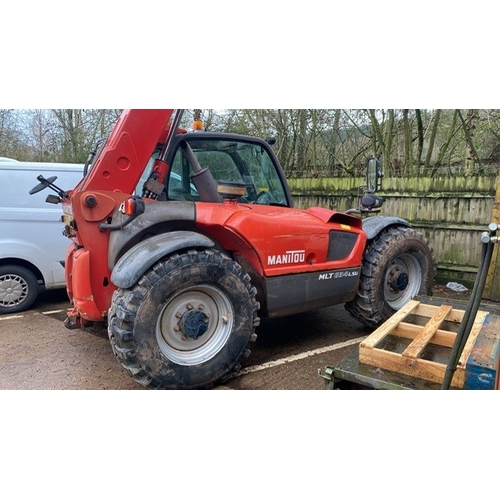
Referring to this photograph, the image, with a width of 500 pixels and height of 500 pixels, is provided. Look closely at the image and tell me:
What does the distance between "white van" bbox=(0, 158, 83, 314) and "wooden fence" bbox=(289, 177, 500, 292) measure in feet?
17.8

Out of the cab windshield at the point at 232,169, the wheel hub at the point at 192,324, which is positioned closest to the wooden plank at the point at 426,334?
the wheel hub at the point at 192,324

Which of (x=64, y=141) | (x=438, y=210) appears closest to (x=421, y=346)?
(x=438, y=210)

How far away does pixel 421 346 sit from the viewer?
2.75 metres

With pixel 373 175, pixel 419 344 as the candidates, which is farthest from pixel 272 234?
pixel 419 344

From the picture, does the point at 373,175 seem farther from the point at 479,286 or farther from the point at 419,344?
the point at 479,286

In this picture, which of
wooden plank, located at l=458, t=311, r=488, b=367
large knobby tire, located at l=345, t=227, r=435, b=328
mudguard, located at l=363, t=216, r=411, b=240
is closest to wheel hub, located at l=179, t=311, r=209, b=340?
wooden plank, located at l=458, t=311, r=488, b=367

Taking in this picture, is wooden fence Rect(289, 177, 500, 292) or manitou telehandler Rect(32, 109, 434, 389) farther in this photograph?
wooden fence Rect(289, 177, 500, 292)

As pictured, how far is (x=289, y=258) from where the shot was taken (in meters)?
3.66

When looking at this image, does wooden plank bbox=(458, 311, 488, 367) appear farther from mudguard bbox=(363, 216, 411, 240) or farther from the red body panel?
mudguard bbox=(363, 216, 411, 240)

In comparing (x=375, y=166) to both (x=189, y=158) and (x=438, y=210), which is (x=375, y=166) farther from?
(x=438, y=210)

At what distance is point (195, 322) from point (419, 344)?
1.63 meters

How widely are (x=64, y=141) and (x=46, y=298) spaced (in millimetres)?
7487

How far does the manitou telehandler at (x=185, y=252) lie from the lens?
301 cm

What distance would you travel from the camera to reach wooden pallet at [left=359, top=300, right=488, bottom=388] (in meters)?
2.51
